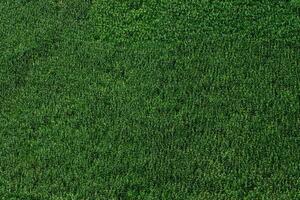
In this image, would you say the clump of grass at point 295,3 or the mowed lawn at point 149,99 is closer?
the mowed lawn at point 149,99

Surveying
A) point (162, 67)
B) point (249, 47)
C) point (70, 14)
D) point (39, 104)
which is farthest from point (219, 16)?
point (39, 104)

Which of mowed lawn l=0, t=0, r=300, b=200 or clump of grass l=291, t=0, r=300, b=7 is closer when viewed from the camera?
mowed lawn l=0, t=0, r=300, b=200

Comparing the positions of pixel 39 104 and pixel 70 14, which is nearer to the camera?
pixel 39 104

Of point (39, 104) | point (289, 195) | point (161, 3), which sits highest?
point (161, 3)

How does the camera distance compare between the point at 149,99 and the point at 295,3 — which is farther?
the point at 295,3

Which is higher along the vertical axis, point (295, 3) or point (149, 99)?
point (295, 3)

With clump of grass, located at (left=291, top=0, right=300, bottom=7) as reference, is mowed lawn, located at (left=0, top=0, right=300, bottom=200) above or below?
below

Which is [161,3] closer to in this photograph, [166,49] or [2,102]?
[166,49]

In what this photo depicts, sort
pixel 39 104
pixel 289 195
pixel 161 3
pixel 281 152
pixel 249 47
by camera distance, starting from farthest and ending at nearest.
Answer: pixel 161 3 → pixel 249 47 → pixel 39 104 → pixel 281 152 → pixel 289 195
